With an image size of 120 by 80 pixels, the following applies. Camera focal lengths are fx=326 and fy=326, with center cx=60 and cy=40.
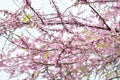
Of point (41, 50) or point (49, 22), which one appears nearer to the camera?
point (49, 22)

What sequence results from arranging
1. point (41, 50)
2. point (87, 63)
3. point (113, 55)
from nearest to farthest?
point (41, 50)
point (113, 55)
point (87, 63)

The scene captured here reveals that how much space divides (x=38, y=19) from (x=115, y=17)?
4.33 feet

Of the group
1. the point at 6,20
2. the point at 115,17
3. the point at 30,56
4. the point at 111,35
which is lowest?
the point at 111,35

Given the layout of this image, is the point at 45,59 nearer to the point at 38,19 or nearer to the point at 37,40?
the point at 37,40

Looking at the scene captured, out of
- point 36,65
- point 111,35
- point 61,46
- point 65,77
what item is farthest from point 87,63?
point 111,35

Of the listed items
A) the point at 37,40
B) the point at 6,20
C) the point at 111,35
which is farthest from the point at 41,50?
the point at 111,35

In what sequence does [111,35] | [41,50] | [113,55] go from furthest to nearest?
[113,55], [41,50], [111,35]

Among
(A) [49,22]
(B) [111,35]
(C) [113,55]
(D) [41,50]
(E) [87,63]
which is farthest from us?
(E) [87,63]

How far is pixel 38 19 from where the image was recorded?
2.82m

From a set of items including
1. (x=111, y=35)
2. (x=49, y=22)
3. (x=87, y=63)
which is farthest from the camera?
(x=87, y=63)

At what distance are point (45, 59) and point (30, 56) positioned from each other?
29 cm

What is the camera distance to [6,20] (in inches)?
107

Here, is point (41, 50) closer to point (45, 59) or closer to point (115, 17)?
point (45, 59)

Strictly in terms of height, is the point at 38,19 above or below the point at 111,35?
above
